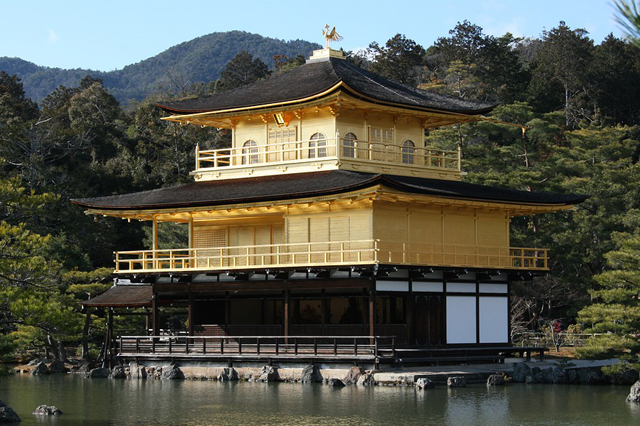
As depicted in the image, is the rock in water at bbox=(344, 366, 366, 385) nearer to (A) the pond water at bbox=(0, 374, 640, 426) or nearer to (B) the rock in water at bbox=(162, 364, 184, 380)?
(A) the pond water at bbox=(0, 374, 640, 426)

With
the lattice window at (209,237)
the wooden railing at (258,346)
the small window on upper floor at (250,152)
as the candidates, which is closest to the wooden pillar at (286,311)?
the wooden railing at (258,346)

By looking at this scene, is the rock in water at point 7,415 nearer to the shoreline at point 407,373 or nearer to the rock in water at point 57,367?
the shoreline at point 407,373

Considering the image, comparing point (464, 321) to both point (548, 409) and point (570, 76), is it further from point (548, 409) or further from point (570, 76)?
point (570, 76)

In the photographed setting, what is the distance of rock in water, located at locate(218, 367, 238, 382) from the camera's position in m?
36.7

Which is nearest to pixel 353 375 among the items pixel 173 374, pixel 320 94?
pixel 173 374

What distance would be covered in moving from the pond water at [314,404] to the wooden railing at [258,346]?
5.73ft

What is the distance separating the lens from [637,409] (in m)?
27.2

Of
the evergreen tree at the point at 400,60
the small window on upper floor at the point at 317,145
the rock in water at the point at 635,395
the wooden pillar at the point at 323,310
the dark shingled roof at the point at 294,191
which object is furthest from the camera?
the evergreen tree at the point at 400,60

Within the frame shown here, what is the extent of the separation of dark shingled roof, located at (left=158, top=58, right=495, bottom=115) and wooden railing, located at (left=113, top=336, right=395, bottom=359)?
8.82m

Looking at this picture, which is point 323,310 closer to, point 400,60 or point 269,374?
point 269,374

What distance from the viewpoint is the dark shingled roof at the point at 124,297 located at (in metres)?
41.2

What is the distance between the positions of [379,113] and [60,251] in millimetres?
18581

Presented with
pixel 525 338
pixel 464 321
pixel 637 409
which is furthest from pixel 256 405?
pixel 525 338

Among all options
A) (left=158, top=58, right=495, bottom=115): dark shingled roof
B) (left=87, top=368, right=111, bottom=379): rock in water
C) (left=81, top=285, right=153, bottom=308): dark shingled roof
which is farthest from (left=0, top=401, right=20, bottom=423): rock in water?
(left=158, top=58, right=495, bottom=115): dark shingled roof
